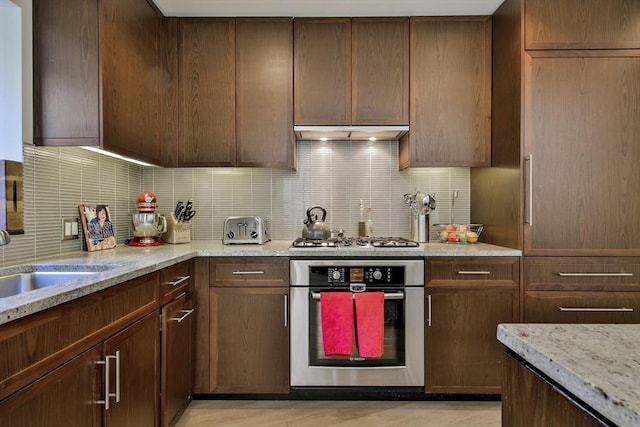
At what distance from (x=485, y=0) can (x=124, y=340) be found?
103 inches

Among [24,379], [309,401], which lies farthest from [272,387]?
[24,379]

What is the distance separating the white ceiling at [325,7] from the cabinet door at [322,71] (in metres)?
0.08

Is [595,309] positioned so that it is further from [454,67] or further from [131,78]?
[131,78]

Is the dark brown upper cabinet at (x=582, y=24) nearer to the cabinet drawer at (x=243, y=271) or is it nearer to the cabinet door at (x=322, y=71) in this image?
the cabinet door at (x=322, y=71)

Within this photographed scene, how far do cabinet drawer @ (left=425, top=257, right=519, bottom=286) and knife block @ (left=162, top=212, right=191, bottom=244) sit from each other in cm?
161

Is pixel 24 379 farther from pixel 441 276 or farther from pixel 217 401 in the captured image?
pixel 441 276

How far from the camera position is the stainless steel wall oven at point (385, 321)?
225cm

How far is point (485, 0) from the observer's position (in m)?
2.38

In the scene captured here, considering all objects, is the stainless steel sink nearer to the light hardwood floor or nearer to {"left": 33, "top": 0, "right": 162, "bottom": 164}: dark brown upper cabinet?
{"left": 33, "top": 0, "right": 162, "bottom": 164}: dark brown upper cabinet

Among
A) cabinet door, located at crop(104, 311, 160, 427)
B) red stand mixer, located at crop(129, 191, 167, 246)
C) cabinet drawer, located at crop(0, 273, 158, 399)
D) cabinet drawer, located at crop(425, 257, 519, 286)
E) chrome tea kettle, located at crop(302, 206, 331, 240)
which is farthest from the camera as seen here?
chrome tea kettle, located at crop(302, 206, 331, 240)

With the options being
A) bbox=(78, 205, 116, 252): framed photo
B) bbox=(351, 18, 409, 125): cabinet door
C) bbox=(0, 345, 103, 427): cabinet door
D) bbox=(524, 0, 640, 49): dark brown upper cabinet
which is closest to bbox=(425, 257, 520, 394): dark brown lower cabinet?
bbox=(351, 18, 409, 125): cabinet door

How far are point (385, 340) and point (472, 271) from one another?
0.63 metres

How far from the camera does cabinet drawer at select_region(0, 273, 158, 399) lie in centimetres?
94

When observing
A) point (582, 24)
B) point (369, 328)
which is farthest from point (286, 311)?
point (582, 24)
